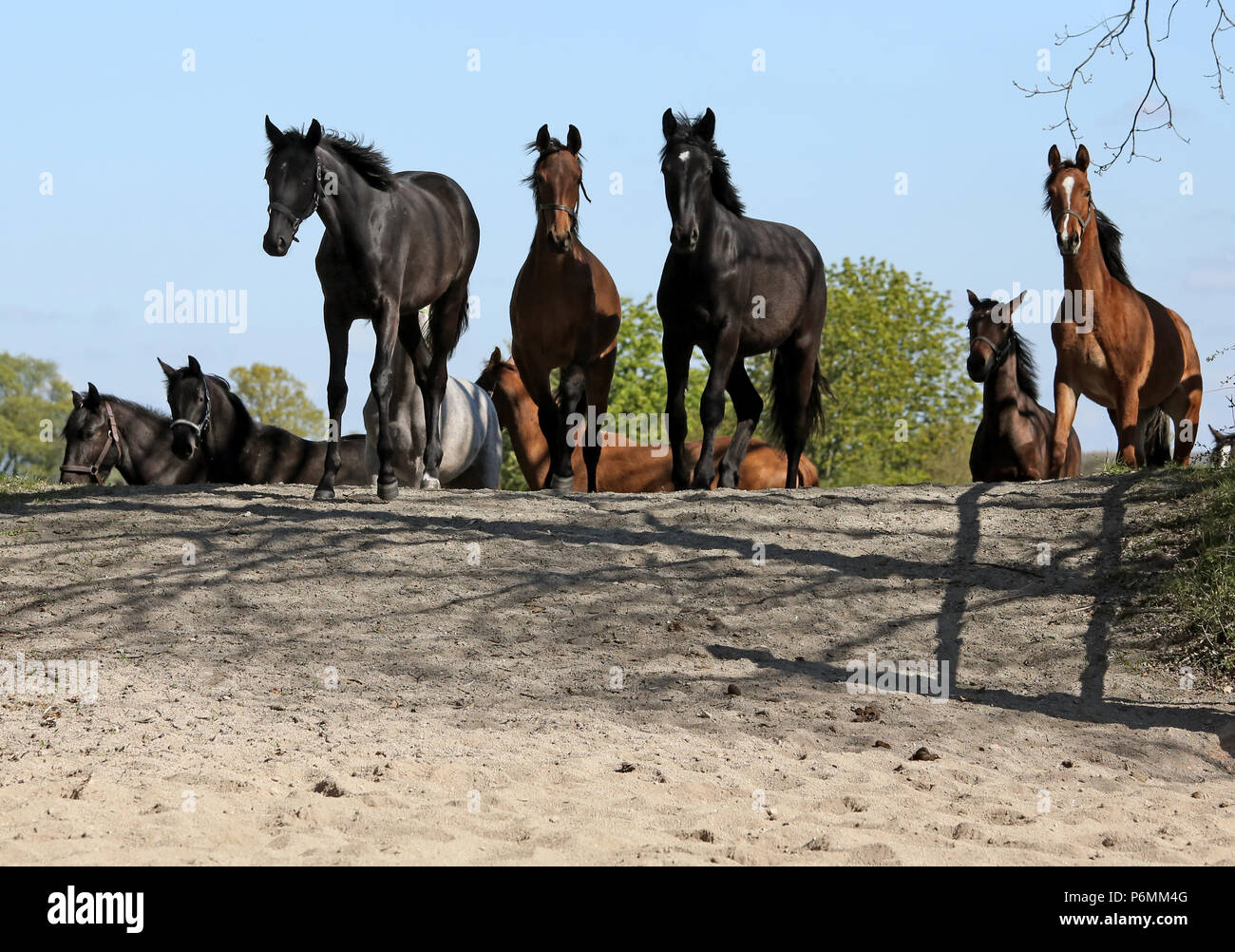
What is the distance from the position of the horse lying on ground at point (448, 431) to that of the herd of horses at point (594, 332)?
0.04 metres

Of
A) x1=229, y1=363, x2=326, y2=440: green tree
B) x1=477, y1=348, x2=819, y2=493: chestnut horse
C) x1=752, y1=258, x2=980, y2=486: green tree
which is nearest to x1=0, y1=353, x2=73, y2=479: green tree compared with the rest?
x1=229, y1=363, x2=326, y2=440: green tree

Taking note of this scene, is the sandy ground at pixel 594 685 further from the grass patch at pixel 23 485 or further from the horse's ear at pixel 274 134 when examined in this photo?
the horse's ear at pixel 274 134

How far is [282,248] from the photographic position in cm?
903

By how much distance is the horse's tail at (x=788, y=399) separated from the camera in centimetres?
1238

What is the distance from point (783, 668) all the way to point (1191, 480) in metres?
4.22

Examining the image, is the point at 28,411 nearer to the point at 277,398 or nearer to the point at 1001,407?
the point at 277,398

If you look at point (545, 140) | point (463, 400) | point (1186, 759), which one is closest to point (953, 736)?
point (1186, 759)

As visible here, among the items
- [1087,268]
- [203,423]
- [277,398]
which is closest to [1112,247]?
[1087,268]

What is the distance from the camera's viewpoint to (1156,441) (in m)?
12.8

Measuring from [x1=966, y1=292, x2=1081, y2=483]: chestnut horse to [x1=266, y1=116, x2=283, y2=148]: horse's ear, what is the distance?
6.31 meters

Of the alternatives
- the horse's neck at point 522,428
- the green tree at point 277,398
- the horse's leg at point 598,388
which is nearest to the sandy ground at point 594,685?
the horse's leg at point 598,388

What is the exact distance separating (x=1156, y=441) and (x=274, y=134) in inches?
339

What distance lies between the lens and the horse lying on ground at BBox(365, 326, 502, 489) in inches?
477
